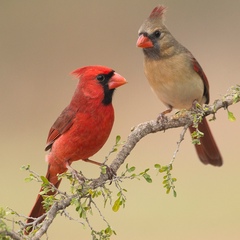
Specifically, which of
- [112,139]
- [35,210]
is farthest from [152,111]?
[35,210]

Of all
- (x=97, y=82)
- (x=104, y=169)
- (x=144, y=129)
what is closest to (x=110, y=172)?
(x=104, y=169)

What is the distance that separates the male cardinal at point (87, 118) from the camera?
240 cm

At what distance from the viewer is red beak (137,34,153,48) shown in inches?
115

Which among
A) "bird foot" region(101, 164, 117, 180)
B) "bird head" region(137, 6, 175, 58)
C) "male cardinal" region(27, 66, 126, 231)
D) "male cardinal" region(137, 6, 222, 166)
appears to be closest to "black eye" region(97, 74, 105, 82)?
"male cardinal" region(27, 66, 126, 231)

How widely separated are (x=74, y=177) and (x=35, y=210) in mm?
406

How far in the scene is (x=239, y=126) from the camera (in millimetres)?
8680

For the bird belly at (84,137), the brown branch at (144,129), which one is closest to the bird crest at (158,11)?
the brown branch at (144,129)

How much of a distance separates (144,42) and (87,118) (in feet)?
2.08

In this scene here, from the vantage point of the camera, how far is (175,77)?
3168 mm

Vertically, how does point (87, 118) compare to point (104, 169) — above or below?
above

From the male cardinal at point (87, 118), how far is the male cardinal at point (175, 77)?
0.63 metres

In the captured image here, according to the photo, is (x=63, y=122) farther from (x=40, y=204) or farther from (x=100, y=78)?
(x=40, y=204)

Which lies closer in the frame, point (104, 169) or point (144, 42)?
point (104, 169)

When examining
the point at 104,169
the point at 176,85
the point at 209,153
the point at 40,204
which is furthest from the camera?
the point at 176,85
